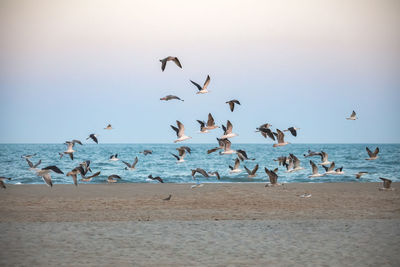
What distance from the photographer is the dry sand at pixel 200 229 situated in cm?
1081

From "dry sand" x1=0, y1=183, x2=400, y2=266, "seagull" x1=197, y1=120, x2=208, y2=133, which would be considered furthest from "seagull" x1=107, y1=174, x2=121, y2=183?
"seagull" x1=197, y1=120, x2=208, y2=133

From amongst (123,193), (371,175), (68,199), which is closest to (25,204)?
(68,199)

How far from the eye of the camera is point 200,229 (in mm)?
14062

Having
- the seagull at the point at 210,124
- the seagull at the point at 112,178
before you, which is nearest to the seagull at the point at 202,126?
the seagull at the point at 210,124

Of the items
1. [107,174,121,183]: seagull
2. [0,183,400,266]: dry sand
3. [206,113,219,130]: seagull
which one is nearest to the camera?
[0,183,400,266]: dry sand

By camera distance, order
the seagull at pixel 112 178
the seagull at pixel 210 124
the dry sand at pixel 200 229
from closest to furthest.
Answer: the dry sand at pixel 200 229 < the seagull at pixel 210 124 < the seagull at pixel 112 178

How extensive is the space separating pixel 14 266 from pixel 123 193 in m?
14.1

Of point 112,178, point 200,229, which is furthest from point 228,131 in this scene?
point 112,178

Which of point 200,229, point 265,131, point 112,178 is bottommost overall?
point 200,229

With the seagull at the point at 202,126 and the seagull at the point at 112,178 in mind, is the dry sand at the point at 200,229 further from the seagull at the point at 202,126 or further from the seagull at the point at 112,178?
the seagull at the point at 112,178

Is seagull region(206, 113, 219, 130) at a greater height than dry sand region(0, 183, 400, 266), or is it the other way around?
seagull region(206, 113, 219, 130)

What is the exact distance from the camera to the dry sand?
35.5ft

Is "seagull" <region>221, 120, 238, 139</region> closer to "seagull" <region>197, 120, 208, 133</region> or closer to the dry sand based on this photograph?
"seagull" <region>197, 120, 208, 133</region>

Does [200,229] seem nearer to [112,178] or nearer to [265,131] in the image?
[265,131]
